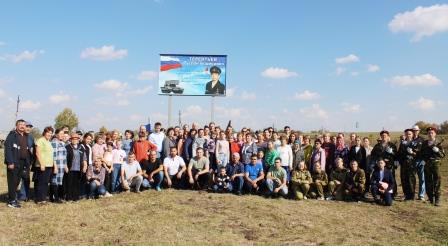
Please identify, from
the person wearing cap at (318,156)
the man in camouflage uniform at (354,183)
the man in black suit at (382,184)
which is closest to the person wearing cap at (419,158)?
the man in black suit at (382,184)

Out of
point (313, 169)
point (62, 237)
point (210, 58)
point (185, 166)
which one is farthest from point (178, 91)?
point (62, 237)

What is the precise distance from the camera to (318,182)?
1139 cm

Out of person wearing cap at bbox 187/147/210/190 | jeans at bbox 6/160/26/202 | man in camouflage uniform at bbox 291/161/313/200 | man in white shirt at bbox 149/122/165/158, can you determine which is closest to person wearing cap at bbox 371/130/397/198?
man in camouflage uniform at bbox 291/161/313/200

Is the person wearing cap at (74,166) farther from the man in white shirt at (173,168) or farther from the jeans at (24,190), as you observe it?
the man in white shirt at (173,168)

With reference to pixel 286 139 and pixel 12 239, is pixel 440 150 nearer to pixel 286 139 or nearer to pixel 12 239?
pixel 286 139

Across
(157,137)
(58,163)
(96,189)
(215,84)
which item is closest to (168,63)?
(215,84)

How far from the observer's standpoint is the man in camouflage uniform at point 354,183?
11250 mm

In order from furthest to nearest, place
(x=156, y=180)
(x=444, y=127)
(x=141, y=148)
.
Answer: (x=444, y=127), (x=141, y=148), (x=156, y=180)

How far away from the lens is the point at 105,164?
441 inches

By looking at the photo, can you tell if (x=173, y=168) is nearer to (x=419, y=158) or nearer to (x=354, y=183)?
(x=354, y=183)

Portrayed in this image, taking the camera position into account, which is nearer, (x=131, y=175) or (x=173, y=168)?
(x=131, y=175)

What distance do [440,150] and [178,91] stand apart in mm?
10635

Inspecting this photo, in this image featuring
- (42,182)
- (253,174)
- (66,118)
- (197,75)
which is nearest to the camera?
(42,182)

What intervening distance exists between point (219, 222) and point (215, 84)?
10199 mm
